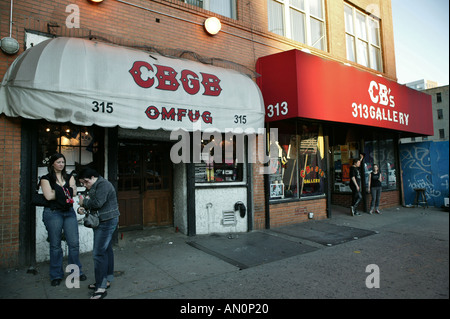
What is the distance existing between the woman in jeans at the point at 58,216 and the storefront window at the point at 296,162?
508 cm

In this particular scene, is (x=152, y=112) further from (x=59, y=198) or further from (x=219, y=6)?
(x=219, y=6)

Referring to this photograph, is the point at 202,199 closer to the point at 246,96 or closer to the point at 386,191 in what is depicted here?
the point at 246,96

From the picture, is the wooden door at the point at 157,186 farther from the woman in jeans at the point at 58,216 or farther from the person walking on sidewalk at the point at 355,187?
the person walking on sidewalk at the point at 355,187

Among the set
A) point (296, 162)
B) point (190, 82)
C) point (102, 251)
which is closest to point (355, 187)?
point (296, 162)

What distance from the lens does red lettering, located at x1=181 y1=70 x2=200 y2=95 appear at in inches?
214

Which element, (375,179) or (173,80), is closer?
(173,80)

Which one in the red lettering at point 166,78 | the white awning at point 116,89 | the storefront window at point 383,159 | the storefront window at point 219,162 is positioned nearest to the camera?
the white awning at point 116,89

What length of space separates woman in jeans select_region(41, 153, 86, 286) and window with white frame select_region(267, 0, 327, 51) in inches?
275

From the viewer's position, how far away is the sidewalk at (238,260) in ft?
12.3

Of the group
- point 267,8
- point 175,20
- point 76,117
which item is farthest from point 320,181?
point 76,117

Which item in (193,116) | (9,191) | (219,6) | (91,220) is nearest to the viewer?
(91,220)

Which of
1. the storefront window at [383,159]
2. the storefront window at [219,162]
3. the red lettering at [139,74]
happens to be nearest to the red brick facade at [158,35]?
the storefront window at [219,162]

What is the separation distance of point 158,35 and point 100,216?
14.2 ft

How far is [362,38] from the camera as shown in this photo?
11.3 m
